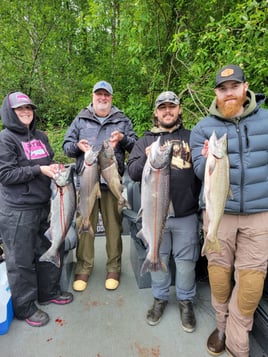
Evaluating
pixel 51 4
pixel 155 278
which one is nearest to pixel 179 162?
pixel 155 278

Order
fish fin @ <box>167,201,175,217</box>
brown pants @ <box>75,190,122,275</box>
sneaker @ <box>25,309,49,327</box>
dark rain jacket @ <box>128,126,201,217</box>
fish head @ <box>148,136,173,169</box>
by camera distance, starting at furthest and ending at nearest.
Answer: brown pants @ <box>75,190,122,275</box>
sneaker @ <box>25,309,49,327</box>
dark rain jacket @ <box>128,126,201,217</box>
fish fin @ <box>167,201,175,217</box>
fish head @ <box>148,136,173,169</box>

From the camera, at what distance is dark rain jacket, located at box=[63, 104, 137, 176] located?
117 inches

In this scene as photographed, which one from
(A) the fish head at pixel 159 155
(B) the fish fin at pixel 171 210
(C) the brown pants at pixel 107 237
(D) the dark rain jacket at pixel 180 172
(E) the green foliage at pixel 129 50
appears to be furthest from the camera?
(E) the green foliage at pixel 129 50

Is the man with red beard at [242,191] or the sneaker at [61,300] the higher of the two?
the man with red beard at [242,191]

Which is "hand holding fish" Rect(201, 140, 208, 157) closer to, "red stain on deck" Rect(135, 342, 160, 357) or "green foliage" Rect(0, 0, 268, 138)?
"red stain on deck" Rect(135, 342, 160, 357)

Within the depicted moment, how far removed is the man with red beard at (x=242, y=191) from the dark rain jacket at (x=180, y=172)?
0.26 metres

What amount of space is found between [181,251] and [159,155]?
1.04 meters

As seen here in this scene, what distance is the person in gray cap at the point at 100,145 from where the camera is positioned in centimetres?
297

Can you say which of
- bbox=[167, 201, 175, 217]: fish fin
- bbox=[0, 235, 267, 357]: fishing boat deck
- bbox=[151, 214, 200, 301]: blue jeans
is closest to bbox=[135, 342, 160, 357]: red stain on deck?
bbox=[0, 235, 267, 357]: fishing boat deck

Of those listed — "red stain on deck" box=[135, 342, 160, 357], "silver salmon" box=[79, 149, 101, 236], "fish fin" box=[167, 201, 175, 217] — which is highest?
"silver salmon" box=[79, 149, 101, 236]

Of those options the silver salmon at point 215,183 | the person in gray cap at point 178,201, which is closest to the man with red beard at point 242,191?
the silver salmon at point 215,183

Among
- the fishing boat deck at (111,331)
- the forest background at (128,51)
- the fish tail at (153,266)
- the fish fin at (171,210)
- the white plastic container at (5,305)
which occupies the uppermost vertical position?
the forest background at (128,51)

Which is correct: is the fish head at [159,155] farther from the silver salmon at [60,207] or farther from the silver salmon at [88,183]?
the silver salmon at [60,207]

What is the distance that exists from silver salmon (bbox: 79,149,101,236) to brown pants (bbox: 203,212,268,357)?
3.67 feet
